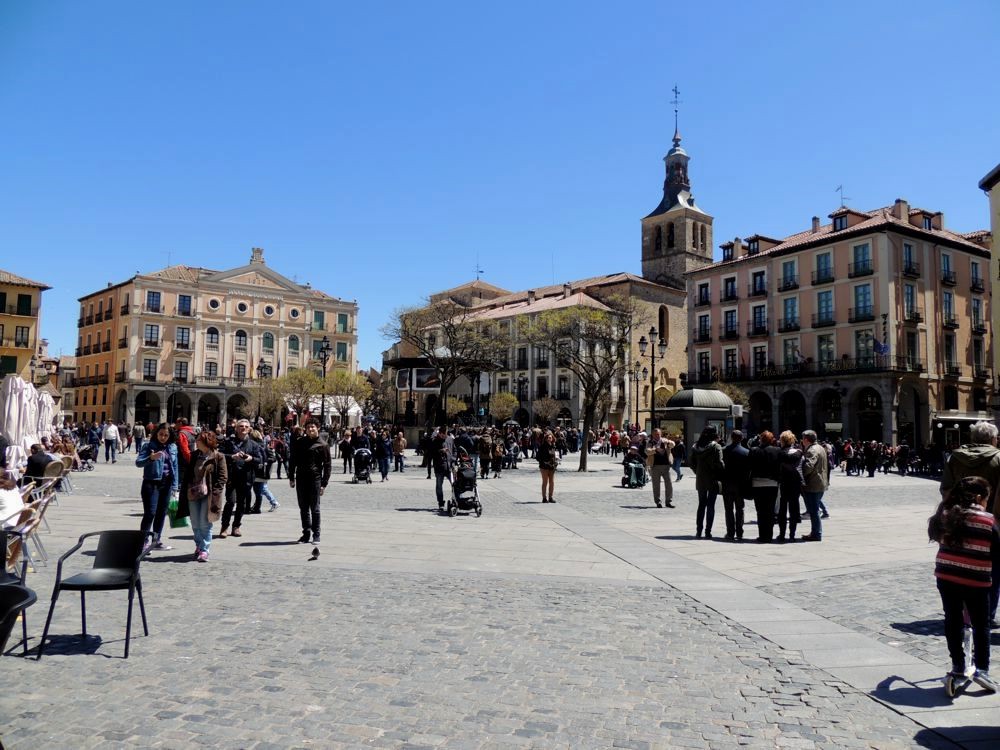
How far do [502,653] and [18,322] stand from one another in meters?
56.9

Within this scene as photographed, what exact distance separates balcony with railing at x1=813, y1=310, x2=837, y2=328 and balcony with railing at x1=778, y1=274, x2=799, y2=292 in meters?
2.58

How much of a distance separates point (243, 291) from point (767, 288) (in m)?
45.1

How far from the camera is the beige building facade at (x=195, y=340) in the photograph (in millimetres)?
63344

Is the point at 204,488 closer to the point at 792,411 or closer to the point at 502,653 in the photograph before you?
the point at 502,653

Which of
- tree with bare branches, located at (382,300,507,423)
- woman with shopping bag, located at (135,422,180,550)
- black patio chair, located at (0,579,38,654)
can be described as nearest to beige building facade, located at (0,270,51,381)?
tree with bare branches, located at (382,300,507,423)

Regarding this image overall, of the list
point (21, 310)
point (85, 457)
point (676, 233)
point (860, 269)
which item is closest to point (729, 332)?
point (860, 269)

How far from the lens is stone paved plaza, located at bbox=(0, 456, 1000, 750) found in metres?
3.83

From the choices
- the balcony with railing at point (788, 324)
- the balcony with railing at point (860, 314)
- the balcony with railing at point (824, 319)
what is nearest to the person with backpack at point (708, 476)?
the balcony with railing at point (860, 314)

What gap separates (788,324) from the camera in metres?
47.6

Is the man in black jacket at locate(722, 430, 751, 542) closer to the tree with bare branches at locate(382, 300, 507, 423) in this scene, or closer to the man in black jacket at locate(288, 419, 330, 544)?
the man in black jacket at locate(288, 419, 330, 544)

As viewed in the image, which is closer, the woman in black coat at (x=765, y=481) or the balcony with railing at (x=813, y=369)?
the woman in black coat at (x=765, y=481)

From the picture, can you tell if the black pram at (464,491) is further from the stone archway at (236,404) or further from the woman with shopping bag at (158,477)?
the stone archway at (236,404)

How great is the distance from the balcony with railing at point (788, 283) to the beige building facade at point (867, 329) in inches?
2.5

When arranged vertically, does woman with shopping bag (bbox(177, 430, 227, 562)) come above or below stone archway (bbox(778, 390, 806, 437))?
below
